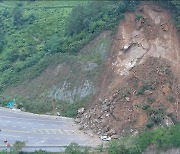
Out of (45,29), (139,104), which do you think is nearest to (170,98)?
(139,104)

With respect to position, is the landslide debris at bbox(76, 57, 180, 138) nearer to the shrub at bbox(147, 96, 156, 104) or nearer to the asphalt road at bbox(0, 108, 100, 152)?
the shrub at bbox(147, 96, 156, 104)

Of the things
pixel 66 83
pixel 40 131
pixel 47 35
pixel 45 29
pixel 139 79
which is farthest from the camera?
pixel 45 29

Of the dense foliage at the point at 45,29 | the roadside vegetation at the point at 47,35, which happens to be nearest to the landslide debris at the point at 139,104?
the roadside vegetation at the point at 47,35

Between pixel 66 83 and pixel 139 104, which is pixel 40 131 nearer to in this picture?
pixel 66 83

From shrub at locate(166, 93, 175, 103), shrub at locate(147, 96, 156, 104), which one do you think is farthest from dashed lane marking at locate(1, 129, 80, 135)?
shrub at locate(166, 93, 175, 103)

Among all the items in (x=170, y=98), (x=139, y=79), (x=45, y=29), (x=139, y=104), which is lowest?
(x=139, y=104)

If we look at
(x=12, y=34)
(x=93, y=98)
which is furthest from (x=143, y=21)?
(x=12, y=34)

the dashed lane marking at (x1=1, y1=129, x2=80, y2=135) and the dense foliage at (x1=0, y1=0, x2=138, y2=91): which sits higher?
the dense foliage at (x1=0, y1=0, x2=138, y2=91)
